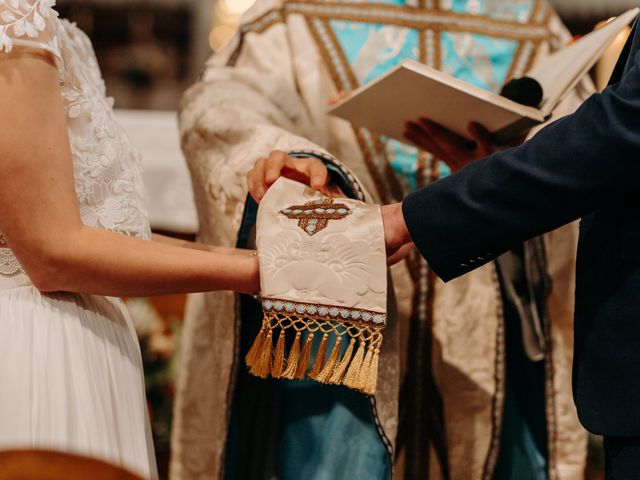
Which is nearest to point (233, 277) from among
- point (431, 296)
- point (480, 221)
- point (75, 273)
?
point (75, 273)

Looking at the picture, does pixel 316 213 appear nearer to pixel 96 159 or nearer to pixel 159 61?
pixel 96 159

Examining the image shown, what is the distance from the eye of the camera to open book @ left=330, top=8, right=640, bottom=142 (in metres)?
1.81

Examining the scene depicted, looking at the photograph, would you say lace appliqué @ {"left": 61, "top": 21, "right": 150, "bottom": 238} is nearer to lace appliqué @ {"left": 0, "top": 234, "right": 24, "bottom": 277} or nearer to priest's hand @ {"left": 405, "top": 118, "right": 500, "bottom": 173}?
lace appliqué @ {"left": 0, "top": 234, "right": 24, "bottom": 277}

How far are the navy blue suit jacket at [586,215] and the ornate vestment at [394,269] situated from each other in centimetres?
69

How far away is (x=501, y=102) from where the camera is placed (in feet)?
5.96

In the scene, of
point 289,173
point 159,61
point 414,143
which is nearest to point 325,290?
point 289,173

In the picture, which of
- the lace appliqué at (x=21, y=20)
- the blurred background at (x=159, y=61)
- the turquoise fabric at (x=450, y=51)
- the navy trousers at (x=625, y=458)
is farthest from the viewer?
the blurred background at (x=159, y=61)

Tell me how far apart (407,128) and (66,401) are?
104cm

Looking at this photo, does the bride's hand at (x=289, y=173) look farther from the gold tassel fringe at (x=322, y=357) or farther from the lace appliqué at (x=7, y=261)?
the lace appliqué at (x=7, y=261)

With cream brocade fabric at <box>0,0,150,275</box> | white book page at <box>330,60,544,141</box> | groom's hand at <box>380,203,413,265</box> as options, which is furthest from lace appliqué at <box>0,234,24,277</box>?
white book page at <box>330,60,544,141</box>

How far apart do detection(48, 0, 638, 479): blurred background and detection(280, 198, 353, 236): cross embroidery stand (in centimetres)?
161

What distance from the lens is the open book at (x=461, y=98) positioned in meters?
1.81

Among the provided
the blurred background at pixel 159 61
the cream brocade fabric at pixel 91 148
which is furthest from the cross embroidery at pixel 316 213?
the blurred background at pixel 159 61

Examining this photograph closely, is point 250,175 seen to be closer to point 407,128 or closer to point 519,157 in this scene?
point 407,128
